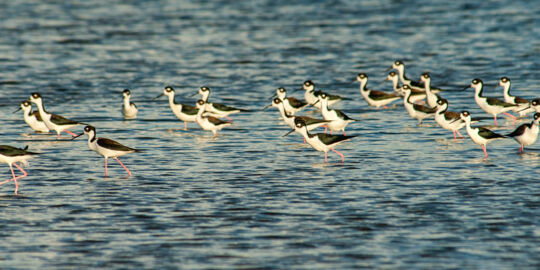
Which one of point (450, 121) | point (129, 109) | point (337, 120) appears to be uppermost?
point (129, 109)

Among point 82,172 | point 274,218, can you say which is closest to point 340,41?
point 82,172

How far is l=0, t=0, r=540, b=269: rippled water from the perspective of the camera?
42.9ft

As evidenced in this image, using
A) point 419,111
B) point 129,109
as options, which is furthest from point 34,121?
point 419,111

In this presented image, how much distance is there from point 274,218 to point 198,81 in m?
20.8

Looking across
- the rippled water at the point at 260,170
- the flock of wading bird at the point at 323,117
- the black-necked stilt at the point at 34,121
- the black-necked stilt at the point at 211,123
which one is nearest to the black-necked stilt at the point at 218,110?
the flock of wading bird at the point at 323,117

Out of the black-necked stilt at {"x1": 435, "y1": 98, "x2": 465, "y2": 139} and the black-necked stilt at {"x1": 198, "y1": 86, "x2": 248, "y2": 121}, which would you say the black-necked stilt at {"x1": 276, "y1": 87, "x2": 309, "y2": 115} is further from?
the black-necked stilt at {"x1": 435, "y1": 98, "x2": 465, "y2": 139}

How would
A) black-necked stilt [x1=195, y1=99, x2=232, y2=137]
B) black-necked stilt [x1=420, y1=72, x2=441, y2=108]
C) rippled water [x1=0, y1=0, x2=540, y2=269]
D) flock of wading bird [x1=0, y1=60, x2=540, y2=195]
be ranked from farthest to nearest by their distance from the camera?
1. black-necked stilt [x1=420, y1=72, x2=441, y2=108]
2. black-necked stilt [x1=195, y1=99, x2=232, y2=137]
3. flock of wading bird [x1=0, y1=60, x2=540, y2=195]
4. rippled water [x1=0, y1=0, x2=540, y2=269]

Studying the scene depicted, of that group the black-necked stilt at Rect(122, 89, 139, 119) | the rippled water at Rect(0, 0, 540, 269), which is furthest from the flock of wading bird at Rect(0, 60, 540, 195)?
the rippled water at Rect(0, 0, 540, 269)

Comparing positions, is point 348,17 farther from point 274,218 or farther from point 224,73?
point 274,218

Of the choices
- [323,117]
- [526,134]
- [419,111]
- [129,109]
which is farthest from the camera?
[129,109]

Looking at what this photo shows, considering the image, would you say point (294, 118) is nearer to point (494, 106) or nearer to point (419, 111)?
point (419, 111)

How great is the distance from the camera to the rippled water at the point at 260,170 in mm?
13062

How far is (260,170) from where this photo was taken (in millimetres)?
19047

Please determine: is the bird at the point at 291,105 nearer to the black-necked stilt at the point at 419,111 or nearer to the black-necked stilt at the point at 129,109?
the black-necked stilt at the point at 419,111
